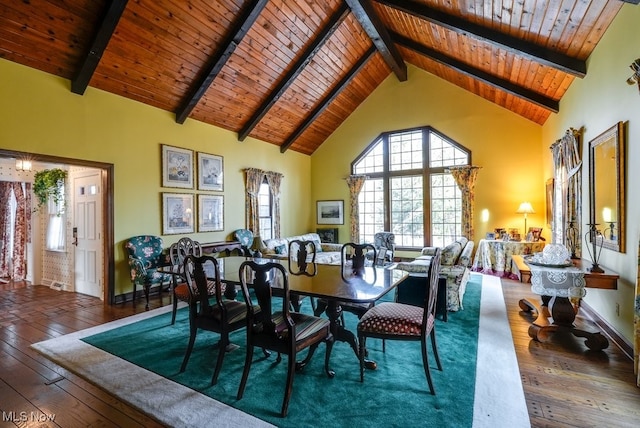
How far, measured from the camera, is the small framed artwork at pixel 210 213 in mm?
6195

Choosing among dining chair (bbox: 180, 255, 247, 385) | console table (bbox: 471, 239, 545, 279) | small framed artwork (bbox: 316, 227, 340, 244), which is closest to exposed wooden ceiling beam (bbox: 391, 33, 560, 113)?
console table (bbox: 471, 239, 545, 279)

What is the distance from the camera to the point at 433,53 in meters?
5.96

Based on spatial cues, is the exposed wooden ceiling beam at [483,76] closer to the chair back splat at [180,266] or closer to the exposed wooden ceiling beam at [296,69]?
the exposed wooden ceiling beam at [296,69]

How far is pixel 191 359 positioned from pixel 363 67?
22.3 ft

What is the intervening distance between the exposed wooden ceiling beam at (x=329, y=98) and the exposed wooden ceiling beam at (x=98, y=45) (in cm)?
452

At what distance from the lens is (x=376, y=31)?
559 cm

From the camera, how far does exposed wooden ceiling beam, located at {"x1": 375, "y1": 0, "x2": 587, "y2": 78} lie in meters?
3.99

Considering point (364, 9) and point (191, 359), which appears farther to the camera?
point (364, 9)

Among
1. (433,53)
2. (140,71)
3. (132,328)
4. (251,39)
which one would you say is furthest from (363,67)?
(132,328)

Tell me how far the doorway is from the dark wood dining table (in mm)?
2801

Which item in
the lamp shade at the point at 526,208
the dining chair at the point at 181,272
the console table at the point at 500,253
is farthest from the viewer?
the lamp shade at the point at 526,208

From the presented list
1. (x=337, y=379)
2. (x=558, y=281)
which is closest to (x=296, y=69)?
(x=558, y=281)

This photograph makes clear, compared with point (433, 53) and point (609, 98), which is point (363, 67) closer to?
point (433, 53)

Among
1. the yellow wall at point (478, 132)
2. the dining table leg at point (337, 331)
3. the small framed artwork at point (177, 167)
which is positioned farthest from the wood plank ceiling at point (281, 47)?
the dining table leg at point (337, 331)
